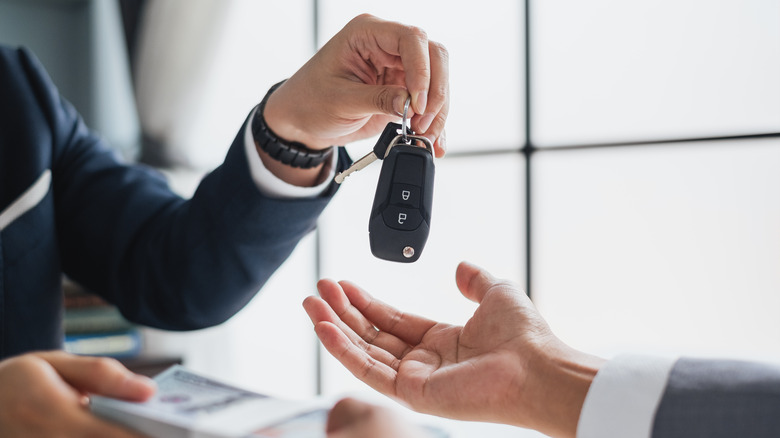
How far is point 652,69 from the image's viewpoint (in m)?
1.20

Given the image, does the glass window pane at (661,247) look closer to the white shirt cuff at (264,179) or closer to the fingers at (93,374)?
the white shirt cuff at (264,179)

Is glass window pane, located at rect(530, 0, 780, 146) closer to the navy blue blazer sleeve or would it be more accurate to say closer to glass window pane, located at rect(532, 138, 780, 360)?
glass window pane, located at rect(532, 138, 780, 360)

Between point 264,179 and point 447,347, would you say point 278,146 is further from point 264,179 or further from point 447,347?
point 447,347

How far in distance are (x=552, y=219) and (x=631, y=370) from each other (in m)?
0.79

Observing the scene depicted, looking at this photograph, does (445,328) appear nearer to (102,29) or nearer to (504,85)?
(504,85)

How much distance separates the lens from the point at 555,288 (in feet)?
4.54

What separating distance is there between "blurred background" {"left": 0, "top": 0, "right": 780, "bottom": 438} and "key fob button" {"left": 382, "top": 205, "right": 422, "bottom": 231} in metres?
0.41

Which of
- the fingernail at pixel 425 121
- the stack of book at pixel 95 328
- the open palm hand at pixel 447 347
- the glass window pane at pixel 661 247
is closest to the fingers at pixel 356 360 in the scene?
the open palm hand at pixel 447 347

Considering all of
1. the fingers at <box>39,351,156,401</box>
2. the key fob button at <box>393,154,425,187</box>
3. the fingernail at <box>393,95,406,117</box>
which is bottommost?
the fingers at <box>39,351,156,401</box>

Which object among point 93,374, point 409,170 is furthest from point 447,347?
point 93,374

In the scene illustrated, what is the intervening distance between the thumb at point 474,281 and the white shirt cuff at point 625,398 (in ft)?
0.70

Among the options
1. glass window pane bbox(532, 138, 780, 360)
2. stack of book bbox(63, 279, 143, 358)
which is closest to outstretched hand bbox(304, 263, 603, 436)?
glass window pane bbox(532, 138, 780, 360)

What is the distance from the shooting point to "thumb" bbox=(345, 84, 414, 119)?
0.62m

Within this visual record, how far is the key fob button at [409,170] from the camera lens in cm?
60
